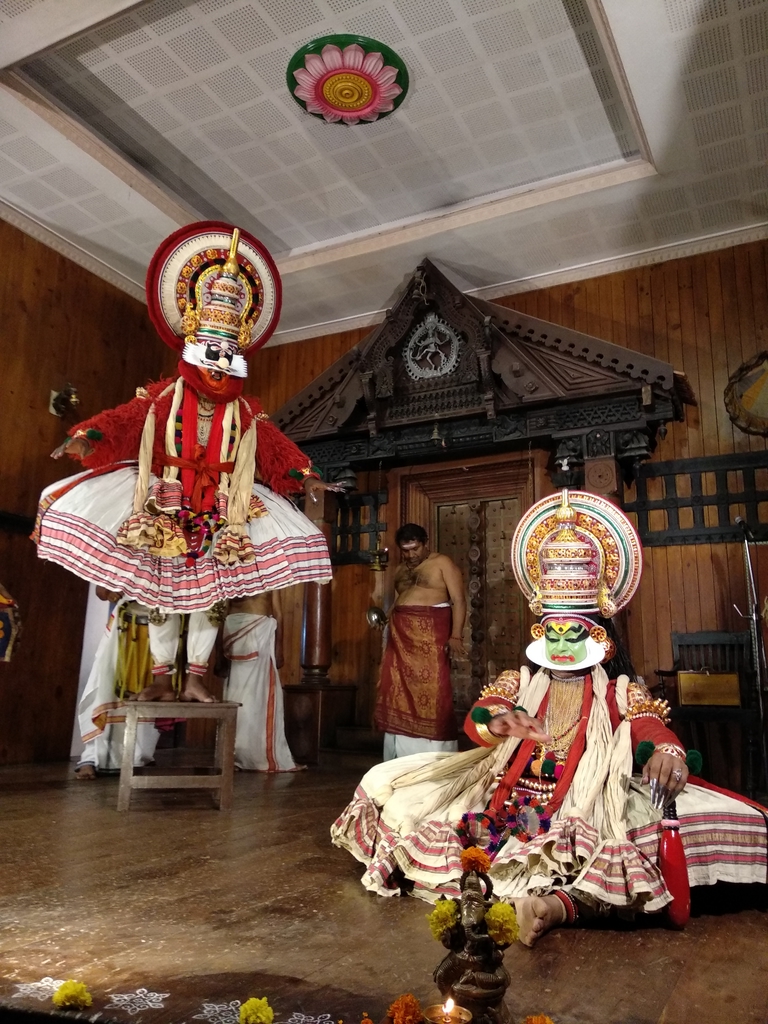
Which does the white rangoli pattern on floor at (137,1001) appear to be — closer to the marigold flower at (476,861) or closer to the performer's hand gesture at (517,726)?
the marigold flower at (476,861)

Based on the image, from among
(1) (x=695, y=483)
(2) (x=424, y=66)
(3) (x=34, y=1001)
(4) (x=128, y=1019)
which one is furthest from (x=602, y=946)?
(2) (x=424, y=66)

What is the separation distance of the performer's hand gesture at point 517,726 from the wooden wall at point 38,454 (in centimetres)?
417

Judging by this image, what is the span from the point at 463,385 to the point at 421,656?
79.2 inches

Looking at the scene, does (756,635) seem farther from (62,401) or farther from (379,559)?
(62,401)

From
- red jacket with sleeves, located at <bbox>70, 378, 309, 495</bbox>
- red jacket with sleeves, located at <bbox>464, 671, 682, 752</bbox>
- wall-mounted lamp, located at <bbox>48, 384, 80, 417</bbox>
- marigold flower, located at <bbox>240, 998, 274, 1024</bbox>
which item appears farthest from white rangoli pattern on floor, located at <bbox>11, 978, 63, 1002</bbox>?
wall-mounted lamp, located at <bbox>48, 384, 80, 417</bbox>

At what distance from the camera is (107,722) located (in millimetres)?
4492

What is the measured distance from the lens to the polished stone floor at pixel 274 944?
134 centimetres

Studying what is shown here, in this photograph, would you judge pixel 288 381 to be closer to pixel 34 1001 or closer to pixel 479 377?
pixel 479 377

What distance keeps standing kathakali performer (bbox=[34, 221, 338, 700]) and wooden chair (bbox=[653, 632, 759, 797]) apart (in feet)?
7.94

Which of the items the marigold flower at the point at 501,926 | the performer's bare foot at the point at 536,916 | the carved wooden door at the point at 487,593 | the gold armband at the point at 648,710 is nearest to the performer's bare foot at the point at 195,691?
the gold armband at the point at 648,710

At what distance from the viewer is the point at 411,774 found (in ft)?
8.36

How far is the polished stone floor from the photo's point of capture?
134 centimetres

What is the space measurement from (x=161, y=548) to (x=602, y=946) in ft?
7.84

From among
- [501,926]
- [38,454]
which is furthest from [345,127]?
[501,926]
